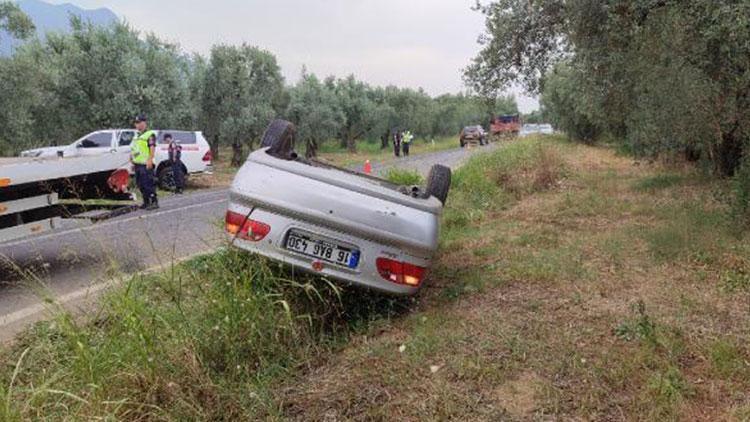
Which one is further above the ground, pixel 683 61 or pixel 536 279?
pixel 683 61

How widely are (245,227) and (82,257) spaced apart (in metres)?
4.08

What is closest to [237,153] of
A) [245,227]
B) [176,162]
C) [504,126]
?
[176,162]

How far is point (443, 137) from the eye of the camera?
2960 inches

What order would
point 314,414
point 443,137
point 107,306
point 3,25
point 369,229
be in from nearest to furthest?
point 314,414 < point 107,306 < point 369,229 < point 3,25 < point 443,137

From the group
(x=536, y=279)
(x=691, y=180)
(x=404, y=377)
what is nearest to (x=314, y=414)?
(x=404, y=377)

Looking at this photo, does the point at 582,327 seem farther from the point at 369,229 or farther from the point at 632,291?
the point at 369,229

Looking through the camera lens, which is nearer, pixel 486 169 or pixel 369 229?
pixel 369 229

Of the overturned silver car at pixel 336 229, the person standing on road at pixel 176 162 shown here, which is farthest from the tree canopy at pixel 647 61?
the person standing on road at pixel 176 162

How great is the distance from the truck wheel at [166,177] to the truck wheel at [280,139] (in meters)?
13.2

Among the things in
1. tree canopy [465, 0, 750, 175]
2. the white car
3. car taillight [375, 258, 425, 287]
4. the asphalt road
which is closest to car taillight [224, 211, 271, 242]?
the asphalt road

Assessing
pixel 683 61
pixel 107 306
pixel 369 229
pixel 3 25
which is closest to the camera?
pixel 107 306

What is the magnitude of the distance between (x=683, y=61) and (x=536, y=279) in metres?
5.95

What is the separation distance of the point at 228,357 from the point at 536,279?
2.83m

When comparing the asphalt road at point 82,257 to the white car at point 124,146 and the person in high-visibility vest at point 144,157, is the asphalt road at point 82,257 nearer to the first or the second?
the person in high-visibility vest at point 144,157
